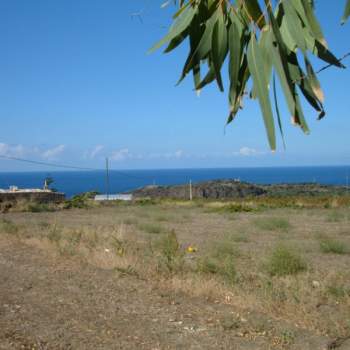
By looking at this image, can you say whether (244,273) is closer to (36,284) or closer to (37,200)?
(36,284)

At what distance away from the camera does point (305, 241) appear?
577 inches

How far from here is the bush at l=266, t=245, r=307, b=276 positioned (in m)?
8.98

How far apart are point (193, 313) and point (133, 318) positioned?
71 centimetres

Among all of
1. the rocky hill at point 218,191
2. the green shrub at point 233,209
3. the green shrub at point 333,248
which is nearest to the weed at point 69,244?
the green shrub at point 333,248

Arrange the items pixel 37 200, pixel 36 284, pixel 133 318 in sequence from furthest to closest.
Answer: pixel 37 200
pixel 36 284
pixel 133 318

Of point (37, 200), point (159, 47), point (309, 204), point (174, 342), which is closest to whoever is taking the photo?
point (159, 47)

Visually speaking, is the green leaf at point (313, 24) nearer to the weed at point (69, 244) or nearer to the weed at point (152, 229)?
Answer: the weed at point (69, 244)

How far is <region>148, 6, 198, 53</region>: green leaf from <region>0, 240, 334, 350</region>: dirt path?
2.96 m

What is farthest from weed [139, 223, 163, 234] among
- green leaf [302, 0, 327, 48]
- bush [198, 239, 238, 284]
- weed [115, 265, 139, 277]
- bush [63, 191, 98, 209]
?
bush [63, 191, 98, 209]

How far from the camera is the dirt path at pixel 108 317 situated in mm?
4852

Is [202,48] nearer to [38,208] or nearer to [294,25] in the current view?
[294,25]

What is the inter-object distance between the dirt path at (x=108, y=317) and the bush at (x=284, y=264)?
258 cm

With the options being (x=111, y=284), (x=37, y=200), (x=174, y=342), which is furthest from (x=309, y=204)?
(x=174, y=342)

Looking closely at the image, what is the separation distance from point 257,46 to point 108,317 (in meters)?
3.87
